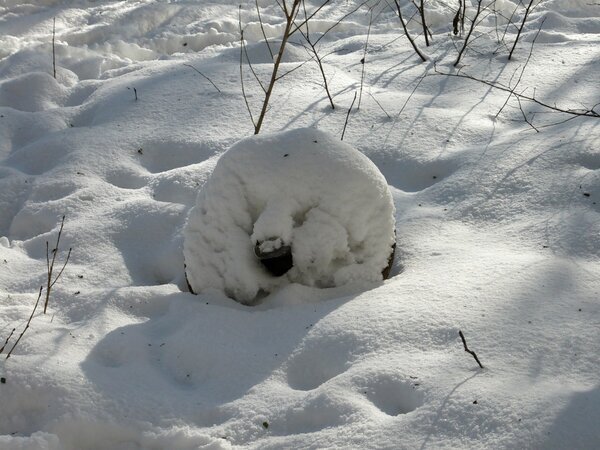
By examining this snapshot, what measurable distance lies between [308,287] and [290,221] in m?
0.26

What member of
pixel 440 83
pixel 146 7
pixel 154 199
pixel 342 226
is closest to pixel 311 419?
pixel 342 226

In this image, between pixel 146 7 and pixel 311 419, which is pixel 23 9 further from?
pixel 311 419

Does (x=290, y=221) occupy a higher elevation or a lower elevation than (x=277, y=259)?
higher

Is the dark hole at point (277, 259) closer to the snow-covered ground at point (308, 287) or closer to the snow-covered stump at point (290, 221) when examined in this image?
the snow-covered stump at point (290, 221)

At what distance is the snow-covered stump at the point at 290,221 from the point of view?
2822mm

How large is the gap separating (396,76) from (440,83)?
0.30 m

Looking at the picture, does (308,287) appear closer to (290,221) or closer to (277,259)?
(277,259)

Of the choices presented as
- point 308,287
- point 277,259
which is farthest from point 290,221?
point 308,287

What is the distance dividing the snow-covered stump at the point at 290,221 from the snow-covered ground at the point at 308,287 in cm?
9

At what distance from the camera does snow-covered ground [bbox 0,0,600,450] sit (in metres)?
2.19

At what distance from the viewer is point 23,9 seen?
625 centimetres

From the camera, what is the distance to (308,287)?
282 centimetres

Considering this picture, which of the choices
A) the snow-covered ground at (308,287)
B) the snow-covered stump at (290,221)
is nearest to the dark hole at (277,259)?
the snow-covered stump at (290,221)

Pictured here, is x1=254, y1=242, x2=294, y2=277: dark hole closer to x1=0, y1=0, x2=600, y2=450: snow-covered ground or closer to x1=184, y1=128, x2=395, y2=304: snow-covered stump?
x1=184, y1=128, x2=395, y2=304: snow-covered stump
